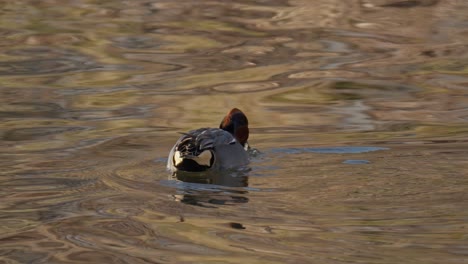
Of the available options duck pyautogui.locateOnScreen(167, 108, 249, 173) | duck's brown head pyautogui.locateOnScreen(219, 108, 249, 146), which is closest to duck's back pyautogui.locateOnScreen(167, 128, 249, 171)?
duck pyautogui.locateOnScreen(167, 108, 249, 173)

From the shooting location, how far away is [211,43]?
1742 centimetres

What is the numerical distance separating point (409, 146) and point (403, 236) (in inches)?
129

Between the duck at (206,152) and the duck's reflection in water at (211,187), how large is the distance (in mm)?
73

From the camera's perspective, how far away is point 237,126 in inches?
463

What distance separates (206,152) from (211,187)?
30.9 inches

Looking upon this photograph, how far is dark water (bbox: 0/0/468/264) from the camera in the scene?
26.7ft

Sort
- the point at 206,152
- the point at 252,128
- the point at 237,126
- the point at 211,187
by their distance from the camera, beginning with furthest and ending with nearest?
the point at 252,128 < the point at 237,126 < the point at 206,152 < the point at 211,187

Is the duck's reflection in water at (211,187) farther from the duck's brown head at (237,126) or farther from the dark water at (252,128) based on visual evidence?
the duck's brown head at (237,126)

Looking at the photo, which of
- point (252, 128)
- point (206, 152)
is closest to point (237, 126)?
point (252, 128)

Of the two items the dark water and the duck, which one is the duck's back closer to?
the duck

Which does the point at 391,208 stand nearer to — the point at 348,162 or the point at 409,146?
the point at 348,162

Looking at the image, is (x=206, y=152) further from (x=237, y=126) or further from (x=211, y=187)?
(x=237, y=126)

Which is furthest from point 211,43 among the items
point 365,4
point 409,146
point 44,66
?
point 409,146

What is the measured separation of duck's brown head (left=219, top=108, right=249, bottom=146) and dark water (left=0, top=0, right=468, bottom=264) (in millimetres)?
196
